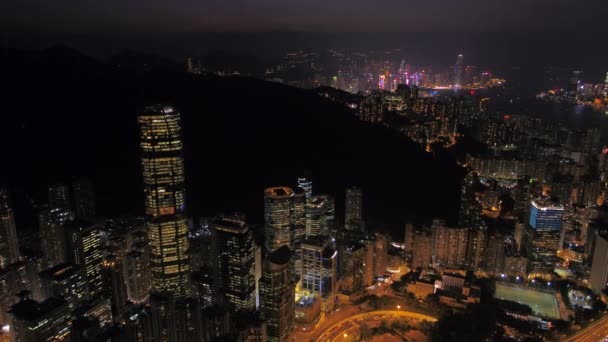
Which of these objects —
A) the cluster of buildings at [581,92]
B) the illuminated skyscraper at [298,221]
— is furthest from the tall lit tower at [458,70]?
the illuminated skyscraper at [298,221]

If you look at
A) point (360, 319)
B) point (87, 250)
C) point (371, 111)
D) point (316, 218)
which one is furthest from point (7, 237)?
point (371, 111)

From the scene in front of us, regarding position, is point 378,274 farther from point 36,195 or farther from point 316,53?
point 316,53

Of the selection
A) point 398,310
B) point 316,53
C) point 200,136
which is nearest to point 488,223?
point 398,310

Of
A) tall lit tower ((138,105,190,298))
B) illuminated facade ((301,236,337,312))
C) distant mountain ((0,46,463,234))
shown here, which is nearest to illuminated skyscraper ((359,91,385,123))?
distant mountain ((0,46,463,234))

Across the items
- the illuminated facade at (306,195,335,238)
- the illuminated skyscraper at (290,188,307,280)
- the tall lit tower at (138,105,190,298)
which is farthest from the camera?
the illuminated facade at (306,195,335,238)

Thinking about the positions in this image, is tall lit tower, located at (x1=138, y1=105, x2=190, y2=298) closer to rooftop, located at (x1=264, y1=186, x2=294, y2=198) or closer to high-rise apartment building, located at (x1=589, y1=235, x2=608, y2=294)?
rooftop, located at (x1=264, y1=186, x2=294, y2=198)

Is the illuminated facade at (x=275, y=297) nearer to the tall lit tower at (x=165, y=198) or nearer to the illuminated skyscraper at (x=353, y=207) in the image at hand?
the tall lit tower at (x=165, y=198)
